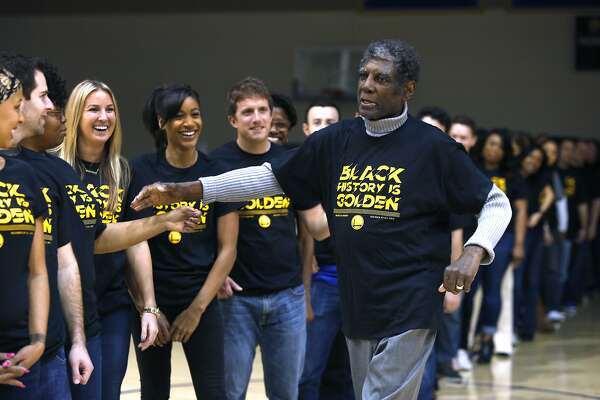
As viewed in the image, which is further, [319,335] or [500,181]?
[500,181]

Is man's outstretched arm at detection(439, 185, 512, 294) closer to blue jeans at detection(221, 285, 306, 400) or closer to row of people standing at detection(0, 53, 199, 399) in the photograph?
row of people standing at detection(0, 53, 199, 399)

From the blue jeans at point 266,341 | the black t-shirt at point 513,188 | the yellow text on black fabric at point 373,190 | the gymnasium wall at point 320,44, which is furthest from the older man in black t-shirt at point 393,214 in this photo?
the gymnasium wall at point 320,44

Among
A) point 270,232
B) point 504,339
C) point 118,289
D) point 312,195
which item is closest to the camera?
point 312,195

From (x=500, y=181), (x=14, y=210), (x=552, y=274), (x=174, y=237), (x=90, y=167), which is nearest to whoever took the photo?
(x=14, y=210)

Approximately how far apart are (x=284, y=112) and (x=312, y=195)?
74.7 inches

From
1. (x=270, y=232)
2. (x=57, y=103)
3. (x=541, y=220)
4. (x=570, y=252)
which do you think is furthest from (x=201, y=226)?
(x=570, y=252)

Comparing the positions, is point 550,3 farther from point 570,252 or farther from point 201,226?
point 201,226

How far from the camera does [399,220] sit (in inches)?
149

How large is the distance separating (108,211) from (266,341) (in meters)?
1.05

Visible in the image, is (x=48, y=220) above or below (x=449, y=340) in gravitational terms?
above

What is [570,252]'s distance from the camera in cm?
1246

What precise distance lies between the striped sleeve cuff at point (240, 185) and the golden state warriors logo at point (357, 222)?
401mm

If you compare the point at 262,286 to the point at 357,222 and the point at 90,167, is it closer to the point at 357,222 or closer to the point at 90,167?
the point at 90,167

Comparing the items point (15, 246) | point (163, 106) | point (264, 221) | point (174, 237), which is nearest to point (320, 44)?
point (264, 221)
